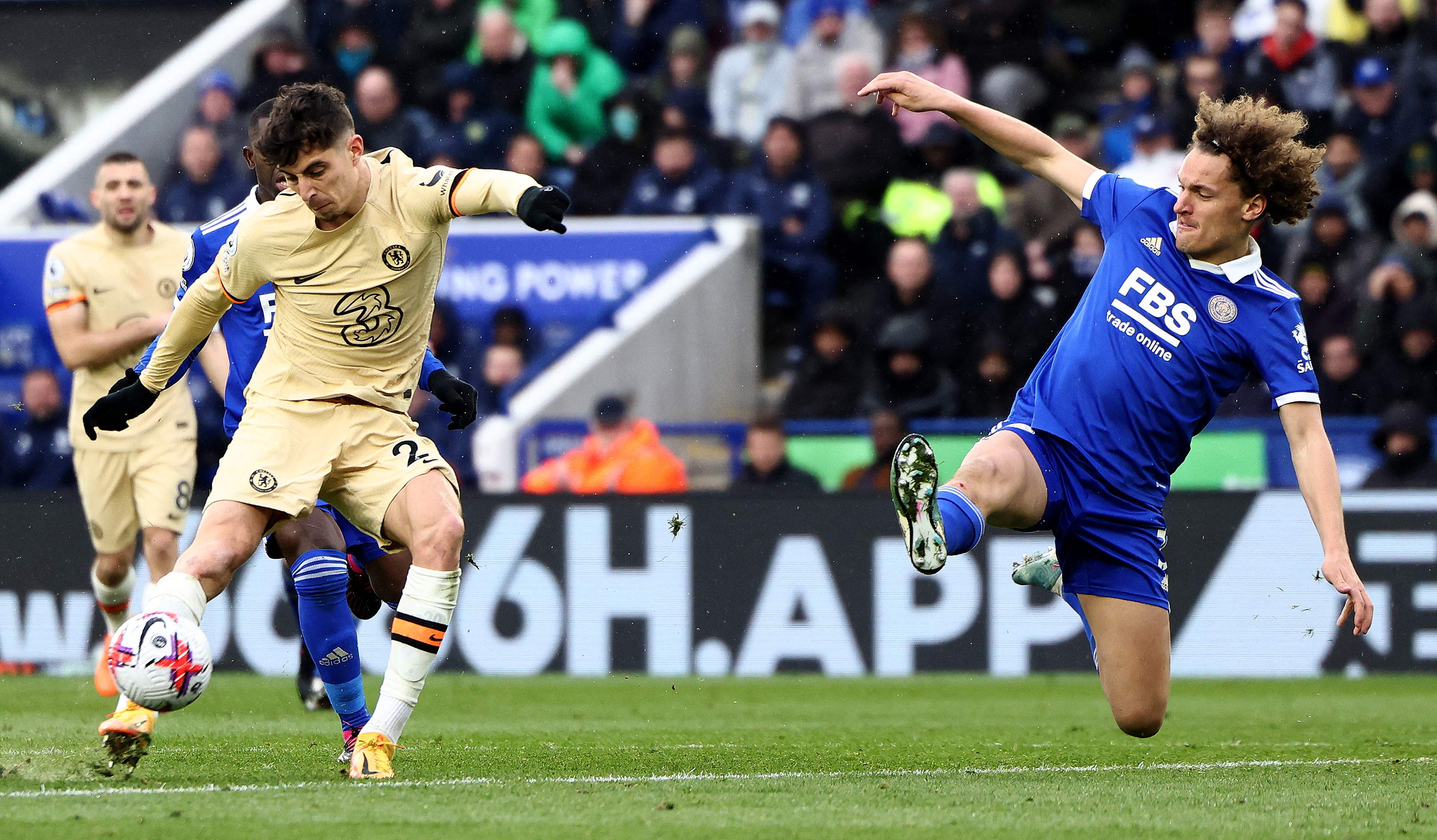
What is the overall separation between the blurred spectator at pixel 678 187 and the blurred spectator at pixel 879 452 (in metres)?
2.66

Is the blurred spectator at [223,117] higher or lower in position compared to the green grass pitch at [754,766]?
higher

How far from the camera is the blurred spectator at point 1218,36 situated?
13031 mm

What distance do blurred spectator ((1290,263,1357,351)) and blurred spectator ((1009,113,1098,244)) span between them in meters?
1.68

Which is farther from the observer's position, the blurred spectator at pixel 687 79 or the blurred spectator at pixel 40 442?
the blurred spectator at pixel 687 79

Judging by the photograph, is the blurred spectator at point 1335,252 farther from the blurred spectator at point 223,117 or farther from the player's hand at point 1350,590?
the blurred spectator at point 223,117

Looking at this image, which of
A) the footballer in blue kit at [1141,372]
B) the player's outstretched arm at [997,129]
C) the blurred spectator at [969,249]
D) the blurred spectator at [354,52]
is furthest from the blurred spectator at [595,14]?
the footballer in blue kit at [1141,372]

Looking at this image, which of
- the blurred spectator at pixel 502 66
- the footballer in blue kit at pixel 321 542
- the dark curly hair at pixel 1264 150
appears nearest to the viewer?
A: the dark curly hair at pixel 1264 150

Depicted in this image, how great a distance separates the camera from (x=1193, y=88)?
42.2ft

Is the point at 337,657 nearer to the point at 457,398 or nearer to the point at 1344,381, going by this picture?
the point at 457,398

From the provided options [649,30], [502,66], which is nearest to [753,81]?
[649,30]

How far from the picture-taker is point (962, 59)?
13.7 m

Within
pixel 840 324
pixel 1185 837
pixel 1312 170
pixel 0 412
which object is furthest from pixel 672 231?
pixel 1185 837

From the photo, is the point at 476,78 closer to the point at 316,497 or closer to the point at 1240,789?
the point at 316,497

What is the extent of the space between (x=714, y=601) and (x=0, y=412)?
17.6 ft
